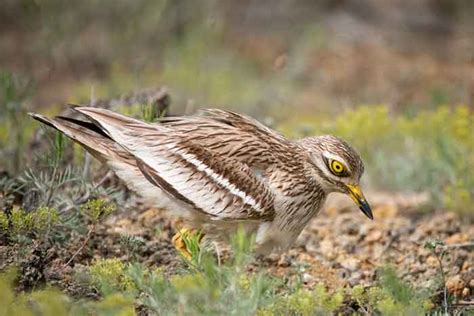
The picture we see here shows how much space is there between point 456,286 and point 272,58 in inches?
233

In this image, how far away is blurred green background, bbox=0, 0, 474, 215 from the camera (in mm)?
7477

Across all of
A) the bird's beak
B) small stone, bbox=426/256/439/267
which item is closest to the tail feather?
the bird's beak

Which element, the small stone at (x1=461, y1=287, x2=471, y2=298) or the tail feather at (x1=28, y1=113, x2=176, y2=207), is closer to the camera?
the tail feather at (x1=28, y1=113, x2=176, y2=207)

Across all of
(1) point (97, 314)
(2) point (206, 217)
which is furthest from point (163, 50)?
(1) point (97, 314)

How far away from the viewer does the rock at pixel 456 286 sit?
445 centimetres

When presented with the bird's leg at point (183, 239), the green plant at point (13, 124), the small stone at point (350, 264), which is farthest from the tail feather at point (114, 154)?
the small stone at point (350, 264)

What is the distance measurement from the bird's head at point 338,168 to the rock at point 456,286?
A: 1.77 feet

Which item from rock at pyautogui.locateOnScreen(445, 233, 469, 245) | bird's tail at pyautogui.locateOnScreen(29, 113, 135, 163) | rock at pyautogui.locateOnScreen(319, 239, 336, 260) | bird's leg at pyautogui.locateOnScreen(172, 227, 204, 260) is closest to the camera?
bird's leg at pyautogui.locateOnScreen(172, 227, 204, 260)

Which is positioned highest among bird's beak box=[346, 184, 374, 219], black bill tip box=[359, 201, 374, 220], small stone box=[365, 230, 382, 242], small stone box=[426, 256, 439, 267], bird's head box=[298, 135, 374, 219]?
bird's head box=[298, 135, 374, 219]

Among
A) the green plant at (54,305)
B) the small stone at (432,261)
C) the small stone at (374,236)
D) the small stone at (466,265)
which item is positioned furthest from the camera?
the small stone at (374,236)

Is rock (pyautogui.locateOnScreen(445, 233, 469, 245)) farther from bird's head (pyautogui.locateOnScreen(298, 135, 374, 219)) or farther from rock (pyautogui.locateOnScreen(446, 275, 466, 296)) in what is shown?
bird's head (pyautogui.locateOnScreen(298, 135, 374, 219))

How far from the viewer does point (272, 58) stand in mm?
10070

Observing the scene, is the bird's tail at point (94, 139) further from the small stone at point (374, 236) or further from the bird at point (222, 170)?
the small stone at point (374, 236)

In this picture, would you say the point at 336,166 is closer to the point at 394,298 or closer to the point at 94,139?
the point at 394,298
